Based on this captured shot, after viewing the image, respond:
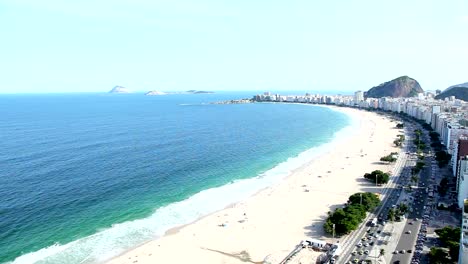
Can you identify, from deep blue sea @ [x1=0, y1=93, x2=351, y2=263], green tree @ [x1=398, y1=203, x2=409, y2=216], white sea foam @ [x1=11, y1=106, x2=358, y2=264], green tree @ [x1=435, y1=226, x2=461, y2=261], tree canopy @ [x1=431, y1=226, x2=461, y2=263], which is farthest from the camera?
green tree @ [x1=398, y1=203, x2=409, y2=216]

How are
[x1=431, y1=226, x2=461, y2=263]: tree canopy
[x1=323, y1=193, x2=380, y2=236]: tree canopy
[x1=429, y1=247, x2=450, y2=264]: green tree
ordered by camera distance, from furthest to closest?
[x1=323, y1=193, x2=380, y2=236]: tree canopy < [x1=431, y1=226, x2=461, y2=263]: tree canopy < [x1=429, y1=247, x2=450, y2=264]: green tree

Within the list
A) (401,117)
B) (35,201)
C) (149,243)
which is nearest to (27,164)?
(35,201)

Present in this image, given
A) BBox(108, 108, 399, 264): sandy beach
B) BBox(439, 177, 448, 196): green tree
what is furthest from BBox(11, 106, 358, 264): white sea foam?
BBox(439, 177, 448, 196): green tree

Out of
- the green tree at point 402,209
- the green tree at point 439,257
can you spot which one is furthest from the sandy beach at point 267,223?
the green tree at point 439,257

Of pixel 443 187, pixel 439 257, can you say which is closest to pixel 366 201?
pixel 439 257

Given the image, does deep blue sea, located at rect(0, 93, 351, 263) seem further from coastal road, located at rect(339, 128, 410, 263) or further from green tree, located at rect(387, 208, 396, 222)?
green tree, located at rect(387, 208, 396, 222)

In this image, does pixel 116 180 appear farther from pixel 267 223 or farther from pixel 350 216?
pixel 350 216

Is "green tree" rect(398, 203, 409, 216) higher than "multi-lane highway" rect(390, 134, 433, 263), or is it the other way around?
"green tree" rect(398, 203, 409, 216)
